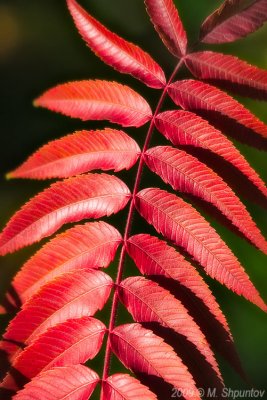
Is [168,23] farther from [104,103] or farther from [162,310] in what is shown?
[162,310]

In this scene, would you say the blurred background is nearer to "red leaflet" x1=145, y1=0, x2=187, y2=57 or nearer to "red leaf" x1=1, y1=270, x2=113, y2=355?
"red leaflet" x1=145, y1=0, x2=187, y2=57

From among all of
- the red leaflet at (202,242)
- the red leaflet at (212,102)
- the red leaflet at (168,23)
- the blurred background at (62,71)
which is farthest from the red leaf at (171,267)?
the blurred background at (62,71)

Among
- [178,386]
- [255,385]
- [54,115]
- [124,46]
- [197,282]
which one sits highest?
[124,46]

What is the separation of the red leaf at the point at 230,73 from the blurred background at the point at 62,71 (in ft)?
1.92

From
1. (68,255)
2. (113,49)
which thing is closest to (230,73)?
(113,49)

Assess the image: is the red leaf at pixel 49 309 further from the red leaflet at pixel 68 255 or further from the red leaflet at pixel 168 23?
the red leaflet at pixel 168 23

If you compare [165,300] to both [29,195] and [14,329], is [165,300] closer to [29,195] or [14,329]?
[14,329]

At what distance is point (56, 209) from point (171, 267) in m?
0.22

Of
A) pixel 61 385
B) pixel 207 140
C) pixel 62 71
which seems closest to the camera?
pixel 61 385

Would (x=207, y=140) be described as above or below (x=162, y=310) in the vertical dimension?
above

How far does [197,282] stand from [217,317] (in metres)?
0.07

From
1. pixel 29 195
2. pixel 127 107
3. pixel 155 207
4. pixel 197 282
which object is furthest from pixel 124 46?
pixel 29 195

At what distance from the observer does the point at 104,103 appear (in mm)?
895

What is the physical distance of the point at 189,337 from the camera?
0.73 m
